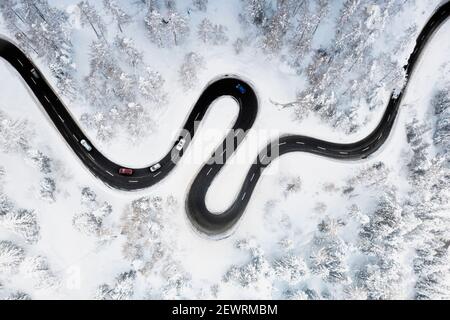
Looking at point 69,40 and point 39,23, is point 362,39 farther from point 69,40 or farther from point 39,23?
point 39,23

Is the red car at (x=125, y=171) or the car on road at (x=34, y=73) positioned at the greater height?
the car on road at (x=34, y=73)

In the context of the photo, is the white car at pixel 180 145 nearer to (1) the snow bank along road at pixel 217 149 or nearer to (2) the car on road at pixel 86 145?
(1) the snow bank along road at pixel 217 149

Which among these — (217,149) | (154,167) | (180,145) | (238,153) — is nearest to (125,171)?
(154,167)

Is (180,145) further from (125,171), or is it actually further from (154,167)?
(125,171)

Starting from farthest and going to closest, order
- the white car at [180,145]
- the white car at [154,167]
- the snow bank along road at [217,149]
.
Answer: the white car at [180,145] → the white car at [154,167] → the snow bank along road at [217,149]

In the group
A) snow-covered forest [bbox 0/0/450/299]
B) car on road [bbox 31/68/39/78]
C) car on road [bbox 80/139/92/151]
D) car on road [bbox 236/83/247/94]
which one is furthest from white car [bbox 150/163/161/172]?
car on road [bbox 31/68/39/78]

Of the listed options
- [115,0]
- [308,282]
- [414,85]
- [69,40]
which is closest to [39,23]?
[69,40]

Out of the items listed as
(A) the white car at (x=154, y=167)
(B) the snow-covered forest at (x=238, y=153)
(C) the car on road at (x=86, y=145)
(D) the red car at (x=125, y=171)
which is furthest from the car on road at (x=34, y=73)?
(A) the white car at (x=154, y=167)
